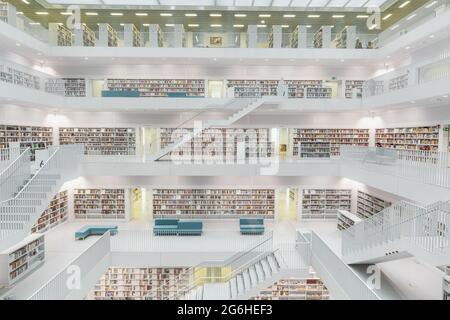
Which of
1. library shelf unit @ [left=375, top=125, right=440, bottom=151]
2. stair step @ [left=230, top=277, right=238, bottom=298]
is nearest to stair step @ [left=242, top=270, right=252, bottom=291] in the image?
stair step @ [left=230, top=277, right=238, bottom=298]

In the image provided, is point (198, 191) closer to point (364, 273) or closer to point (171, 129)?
point (171, 129)

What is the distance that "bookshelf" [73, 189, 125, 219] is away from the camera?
40.1 ft

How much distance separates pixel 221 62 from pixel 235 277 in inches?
336

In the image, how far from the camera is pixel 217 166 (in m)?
10.5

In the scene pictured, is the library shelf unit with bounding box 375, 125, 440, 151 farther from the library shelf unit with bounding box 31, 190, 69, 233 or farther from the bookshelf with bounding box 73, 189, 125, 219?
the library shelf unit with bounding box 31, 190, 69, 233

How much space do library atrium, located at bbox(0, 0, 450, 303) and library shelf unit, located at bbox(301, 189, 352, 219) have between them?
0.06 metres

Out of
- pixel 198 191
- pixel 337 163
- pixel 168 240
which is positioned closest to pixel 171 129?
pixel 198 191

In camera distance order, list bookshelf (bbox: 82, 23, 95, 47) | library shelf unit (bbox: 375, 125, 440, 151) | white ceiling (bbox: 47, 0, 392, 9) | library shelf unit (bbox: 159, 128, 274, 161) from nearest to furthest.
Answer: library shelf unit (bbox: 375, 125, 440, 151) < white ceiling (bbox: 47, 0, 392, 9) < bookshelf (bbox: 82, 23, 95, 47) < library shelf unit (bbox: 159, 128, 274, 161)

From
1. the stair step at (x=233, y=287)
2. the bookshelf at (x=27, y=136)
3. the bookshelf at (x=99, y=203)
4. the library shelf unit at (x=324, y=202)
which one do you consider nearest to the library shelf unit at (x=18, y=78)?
the bookshelf at (x=27, y=136)

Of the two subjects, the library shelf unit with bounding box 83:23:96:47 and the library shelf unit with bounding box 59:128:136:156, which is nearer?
the library shelf unit with bounding box 83:23:96:47

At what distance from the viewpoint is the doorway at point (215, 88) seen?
13.2 m

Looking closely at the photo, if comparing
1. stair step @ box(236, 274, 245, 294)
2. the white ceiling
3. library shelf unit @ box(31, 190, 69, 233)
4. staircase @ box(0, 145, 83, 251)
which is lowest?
stair step @ box(236, 274, 245, 294)

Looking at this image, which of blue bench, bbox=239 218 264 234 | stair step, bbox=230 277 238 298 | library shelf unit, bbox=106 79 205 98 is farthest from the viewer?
library shelf unit, bbox=106 79 205 98

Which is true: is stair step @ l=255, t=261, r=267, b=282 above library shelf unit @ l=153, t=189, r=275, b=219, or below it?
below
